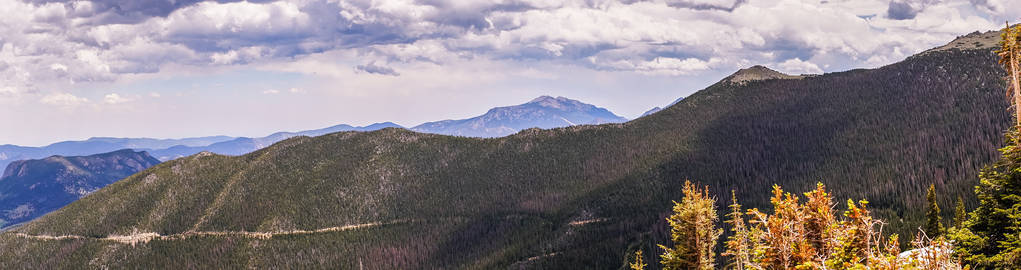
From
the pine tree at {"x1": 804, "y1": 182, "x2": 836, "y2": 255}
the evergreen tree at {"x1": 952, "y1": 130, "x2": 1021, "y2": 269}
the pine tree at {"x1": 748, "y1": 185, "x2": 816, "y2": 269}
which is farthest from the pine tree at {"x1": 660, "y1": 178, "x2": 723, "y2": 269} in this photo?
the pine tree at {"x1": 748, "y1": 185, "x2": 816, "y2": 269}

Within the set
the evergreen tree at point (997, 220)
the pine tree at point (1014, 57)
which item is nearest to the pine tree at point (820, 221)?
the evergreen tree at point (997, 220)

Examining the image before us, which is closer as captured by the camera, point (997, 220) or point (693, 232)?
point (997, 220)

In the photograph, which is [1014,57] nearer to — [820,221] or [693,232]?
[820,221]

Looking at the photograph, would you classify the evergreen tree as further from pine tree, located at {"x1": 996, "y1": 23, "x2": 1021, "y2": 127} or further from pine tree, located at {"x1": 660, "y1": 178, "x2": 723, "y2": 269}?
pine tree, located at {"x1": 660, "y1": 178, "x2": 723, "y2": 269}

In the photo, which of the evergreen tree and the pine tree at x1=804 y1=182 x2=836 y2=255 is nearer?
the pine tree at x1=804 y1=182 x2=836 y2=255

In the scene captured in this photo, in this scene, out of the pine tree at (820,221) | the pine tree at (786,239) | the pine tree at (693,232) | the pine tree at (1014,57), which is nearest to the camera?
the pine tree at (786,239)

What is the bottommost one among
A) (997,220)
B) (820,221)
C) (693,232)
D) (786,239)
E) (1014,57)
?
(693,232)

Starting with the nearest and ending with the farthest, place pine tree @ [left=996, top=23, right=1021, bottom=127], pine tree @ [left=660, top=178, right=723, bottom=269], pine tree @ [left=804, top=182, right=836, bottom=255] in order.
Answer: pine tree @ [left=804, top=182, right=836, bottom=255] < pine tree @ [left=996, top=23, right=1021, bottom=127] < pine tree @ [left=660, top=178, right=723, bottom=269]

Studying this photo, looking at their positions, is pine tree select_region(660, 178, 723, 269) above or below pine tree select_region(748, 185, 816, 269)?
below

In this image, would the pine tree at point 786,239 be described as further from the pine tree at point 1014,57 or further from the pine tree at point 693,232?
the pine tree at point 693,232

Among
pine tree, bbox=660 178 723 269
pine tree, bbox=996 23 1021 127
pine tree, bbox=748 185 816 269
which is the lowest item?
pine tree, bbox=660 178 723 269

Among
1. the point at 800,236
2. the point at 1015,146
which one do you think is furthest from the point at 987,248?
the point at 800,236

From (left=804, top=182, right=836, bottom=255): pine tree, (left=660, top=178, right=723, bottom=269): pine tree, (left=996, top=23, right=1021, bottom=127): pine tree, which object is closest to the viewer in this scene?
(left=804, top=182, right=836, bottom=255): pine tree

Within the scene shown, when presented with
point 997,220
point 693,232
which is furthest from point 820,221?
point 693,232
